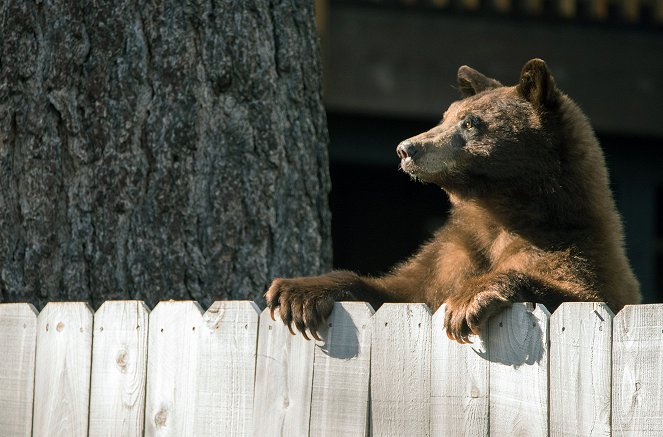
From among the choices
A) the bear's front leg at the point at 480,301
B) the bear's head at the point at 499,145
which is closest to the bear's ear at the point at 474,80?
the bear's head at the point at 499,145

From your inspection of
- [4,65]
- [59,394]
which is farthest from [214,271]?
[4,65]

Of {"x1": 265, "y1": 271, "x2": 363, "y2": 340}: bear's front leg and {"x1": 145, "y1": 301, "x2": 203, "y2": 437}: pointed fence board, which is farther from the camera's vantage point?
{"x1": 145, "y1": 301, "x2": 203, "y2": 437}: pointed fence board

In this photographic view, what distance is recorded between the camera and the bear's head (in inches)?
158

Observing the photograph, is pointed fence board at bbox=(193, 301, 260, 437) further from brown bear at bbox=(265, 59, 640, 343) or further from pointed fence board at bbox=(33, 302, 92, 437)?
pointed fence board at bbox=(33, 302, 92, 437)

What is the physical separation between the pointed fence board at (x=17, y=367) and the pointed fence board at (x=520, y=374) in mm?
1791

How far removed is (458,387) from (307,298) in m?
0.65

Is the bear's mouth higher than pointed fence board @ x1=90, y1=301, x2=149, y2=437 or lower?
higher

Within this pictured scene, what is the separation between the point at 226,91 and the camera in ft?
15.1

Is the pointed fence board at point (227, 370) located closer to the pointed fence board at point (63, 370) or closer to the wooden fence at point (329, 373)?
the wooden fence at point (329, 373)

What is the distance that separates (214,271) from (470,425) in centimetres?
186

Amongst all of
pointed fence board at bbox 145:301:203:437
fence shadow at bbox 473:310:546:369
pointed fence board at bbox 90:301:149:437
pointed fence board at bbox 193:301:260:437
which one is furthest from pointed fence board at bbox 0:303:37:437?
fence shadow at bbox 473:310:546:369

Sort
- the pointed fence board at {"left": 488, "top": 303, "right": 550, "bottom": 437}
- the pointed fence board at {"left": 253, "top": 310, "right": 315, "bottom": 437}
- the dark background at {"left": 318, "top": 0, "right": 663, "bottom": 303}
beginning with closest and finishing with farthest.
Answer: the pointed fence board at {"left": 488, "top": 303, "right": 550, "bottom": 437} → the pointed fence board at {"left": 253, "top": 310, "right": 315, "bottom": 437} → the dark background at {"left": 318, "top": 0, "right": 663, "bottom": 303}

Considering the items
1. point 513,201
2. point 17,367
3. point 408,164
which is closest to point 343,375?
point 408,164

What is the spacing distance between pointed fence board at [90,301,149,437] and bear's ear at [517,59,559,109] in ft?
5.55
